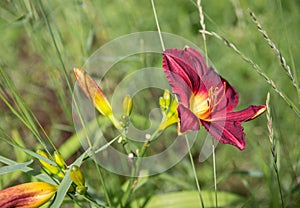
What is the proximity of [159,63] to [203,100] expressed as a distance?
3.52 ft

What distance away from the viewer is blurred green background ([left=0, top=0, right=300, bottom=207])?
62.1 inches

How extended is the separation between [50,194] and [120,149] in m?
0.81

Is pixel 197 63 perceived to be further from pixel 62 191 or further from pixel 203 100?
pixel 62 191

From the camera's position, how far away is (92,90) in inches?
42.6

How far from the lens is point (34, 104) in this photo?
2.27 metres

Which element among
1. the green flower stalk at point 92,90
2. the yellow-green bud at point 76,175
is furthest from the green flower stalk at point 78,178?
the green flower stalk at point 92,90

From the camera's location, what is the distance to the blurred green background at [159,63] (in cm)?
158

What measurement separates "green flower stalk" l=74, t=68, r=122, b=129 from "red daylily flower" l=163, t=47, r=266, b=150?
7.1 inches

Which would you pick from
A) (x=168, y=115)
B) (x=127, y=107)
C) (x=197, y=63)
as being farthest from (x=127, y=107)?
(x=197, y=63)

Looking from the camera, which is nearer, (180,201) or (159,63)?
(180,201)

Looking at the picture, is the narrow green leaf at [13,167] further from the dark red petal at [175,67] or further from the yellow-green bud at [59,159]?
the dark red petal at [175,67]

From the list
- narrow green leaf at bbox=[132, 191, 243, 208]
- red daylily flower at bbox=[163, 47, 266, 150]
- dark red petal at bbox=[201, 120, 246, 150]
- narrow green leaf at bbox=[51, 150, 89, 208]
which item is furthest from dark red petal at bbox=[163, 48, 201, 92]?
narrow green leaf at bbox=[132, 191, 243, 208]

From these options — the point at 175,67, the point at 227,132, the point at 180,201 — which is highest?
the point at 175,67

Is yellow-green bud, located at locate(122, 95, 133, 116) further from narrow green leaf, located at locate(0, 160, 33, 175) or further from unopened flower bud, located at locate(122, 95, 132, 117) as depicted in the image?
narrow green leaf, located at locate(0, 160, 33, 175)
